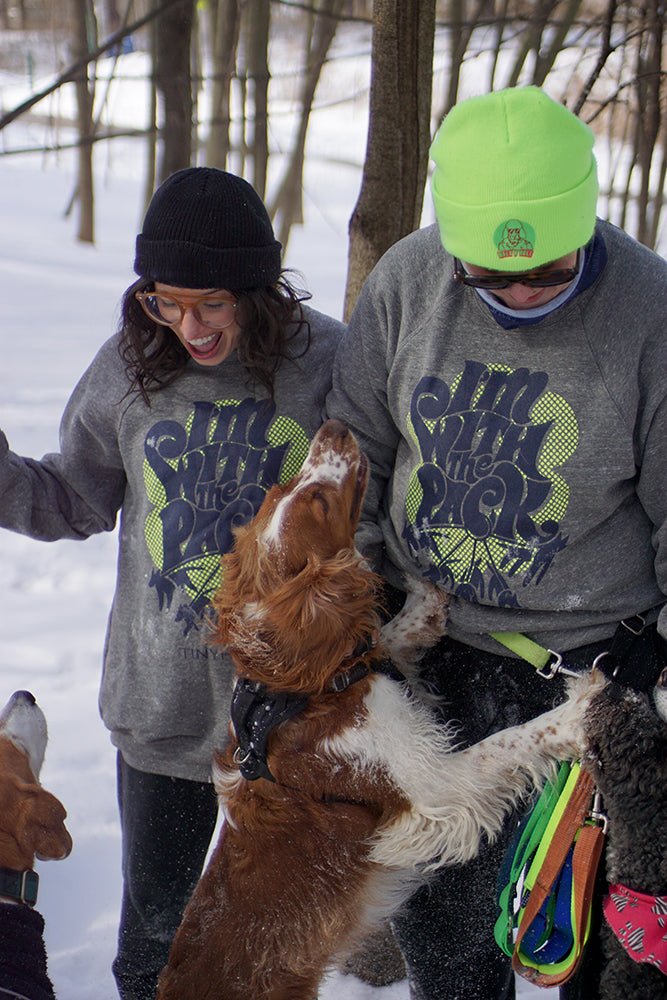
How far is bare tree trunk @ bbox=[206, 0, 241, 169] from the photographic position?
468 inches

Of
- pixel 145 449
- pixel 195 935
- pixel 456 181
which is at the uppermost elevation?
pixel 456 181

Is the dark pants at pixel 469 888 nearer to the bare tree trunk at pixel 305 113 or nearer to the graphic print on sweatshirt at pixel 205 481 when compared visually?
the graphic print on sweatshirt at pixel 205 481

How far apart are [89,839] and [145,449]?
2.01 meters

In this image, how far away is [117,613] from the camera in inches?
113

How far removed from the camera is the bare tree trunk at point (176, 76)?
832 centimetres

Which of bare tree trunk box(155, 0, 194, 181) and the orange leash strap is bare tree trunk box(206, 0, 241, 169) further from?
the orange leash strap

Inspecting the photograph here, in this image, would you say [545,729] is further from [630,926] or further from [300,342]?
[300,342]

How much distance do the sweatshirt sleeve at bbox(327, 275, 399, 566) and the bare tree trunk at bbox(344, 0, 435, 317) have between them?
1.18 metres

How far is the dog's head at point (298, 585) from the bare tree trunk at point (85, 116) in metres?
14.2

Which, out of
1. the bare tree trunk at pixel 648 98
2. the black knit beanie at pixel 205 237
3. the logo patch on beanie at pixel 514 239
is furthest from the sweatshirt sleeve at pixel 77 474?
the bare tree trunk at pixel 648 98

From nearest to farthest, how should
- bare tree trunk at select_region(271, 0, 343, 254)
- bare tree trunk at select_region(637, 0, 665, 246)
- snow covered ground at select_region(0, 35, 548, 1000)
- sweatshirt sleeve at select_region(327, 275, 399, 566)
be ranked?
1. sweatshirt sleeve at select_region(327, 275, 399, 566)
2. snow covered ground at select_region(0, 35, 548, 1000)
3. bare tree trunk at select_region(637, 0, 665, 246)
4. bare tree trunk at select_region(271, 0, 343, 254)

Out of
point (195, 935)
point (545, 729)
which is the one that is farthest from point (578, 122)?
point (195, 935)

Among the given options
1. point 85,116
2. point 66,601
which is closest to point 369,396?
point 66,601

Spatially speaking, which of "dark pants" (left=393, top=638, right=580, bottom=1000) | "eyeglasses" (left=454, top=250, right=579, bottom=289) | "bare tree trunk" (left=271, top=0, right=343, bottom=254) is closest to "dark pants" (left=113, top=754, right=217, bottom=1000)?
"dark pants" (left=393, top=638, right=580, bottom=1000)
